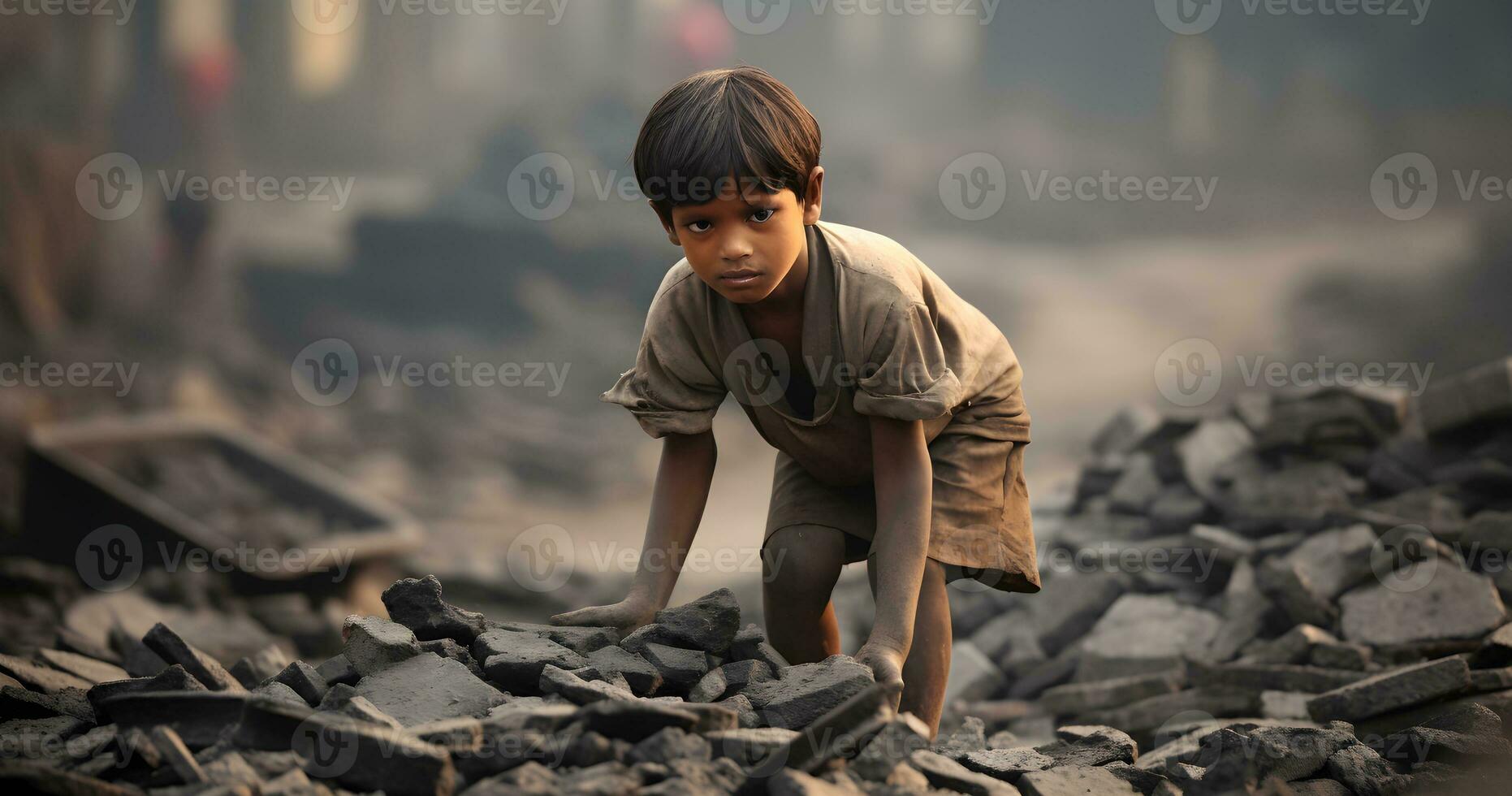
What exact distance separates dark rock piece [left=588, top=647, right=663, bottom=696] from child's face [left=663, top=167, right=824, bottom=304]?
719 millimetres

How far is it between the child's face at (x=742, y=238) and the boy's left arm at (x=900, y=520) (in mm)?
385

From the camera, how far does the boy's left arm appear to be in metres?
2.37

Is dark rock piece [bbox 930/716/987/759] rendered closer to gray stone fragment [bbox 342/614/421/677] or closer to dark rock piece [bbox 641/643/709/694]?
dark rock piece [bbox 641/643/709/694]

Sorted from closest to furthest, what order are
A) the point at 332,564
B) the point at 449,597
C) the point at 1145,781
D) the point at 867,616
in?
the point at 1145,781, the point at 867,616, the point at 332,564, the point at 449,597

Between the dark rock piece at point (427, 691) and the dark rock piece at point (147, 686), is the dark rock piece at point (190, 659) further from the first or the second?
the dark rock piece at point (427, 691)

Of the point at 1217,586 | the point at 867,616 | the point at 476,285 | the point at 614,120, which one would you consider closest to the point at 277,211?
the point at 476,285

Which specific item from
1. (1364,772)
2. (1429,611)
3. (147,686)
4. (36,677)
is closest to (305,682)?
(147,686)

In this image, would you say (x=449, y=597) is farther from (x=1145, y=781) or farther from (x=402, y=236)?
(x=1145, y=781)

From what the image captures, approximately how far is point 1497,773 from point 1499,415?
277 centimetres

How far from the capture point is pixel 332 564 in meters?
5.60

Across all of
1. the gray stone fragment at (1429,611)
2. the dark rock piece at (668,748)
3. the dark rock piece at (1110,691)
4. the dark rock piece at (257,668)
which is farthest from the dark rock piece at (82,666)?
the gray stone fragment at (1429,611)

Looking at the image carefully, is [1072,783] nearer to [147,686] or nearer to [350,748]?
[350,748]

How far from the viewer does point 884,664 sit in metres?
2.26

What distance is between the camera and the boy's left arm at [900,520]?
2373mm
